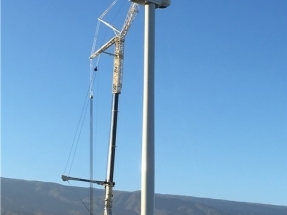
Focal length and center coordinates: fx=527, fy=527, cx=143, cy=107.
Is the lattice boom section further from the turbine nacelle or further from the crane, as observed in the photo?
the turbine nacelle

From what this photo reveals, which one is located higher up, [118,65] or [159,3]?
[118,65]

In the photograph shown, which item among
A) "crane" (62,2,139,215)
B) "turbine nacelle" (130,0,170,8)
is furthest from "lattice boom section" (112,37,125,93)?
"turbine nacelle" (130,0,170,8)

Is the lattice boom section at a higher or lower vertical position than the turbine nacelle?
higher

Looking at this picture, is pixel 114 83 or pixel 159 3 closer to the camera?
pixel 159 3

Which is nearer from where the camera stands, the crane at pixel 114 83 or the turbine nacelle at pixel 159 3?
the turbine nacelle at pixel 159 3

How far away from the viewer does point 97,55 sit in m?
71.9

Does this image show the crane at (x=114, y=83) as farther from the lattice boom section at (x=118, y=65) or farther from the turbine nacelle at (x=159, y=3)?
the turbine nacelle at (x=159, y=3)

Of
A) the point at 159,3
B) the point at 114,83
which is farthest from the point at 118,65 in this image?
the point at 159,3

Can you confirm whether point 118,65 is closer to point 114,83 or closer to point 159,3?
point 114,83

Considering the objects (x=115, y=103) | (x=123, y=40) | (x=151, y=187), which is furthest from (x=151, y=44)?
(x=123, y=40)

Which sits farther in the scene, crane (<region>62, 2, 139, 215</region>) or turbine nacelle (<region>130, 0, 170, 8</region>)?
crane (<region>62, 2, 139, 215</region>)

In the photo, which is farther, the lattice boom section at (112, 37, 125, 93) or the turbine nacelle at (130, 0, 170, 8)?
the lattice boom section at (112, 37, 125, 93)

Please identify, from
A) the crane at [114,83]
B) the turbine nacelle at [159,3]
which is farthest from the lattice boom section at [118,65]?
the turbine nacelle at [159,3]

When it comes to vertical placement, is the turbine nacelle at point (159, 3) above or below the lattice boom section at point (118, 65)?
below
